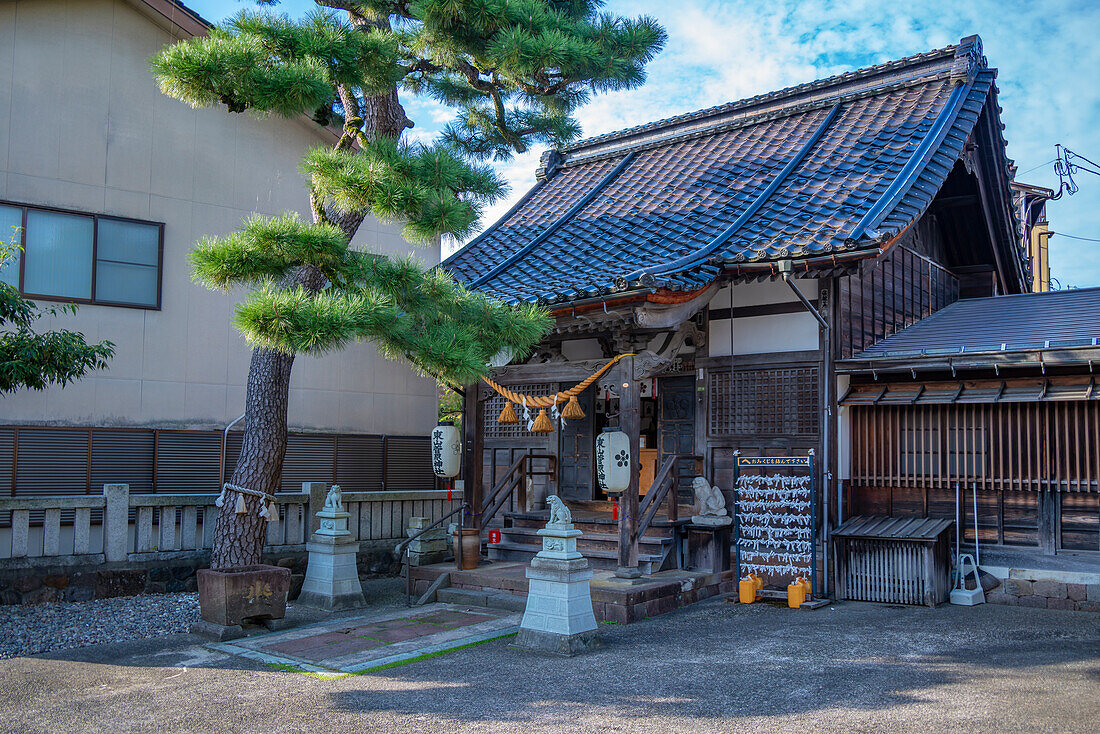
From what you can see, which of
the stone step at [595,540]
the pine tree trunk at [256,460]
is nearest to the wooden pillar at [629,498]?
the stone step at [595,540]

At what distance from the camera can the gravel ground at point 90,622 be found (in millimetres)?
8375

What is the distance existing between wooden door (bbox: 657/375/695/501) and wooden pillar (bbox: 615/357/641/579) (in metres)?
2.18

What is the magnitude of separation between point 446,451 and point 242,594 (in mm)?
3702

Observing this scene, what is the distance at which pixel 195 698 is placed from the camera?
6.64 meters

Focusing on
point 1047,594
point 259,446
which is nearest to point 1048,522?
point 1047,594

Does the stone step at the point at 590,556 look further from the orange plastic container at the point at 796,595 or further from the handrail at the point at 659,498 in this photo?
the orange plastic container at the point at 796,595

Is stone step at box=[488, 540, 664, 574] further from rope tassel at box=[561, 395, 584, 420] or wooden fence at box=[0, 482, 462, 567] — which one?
rope tassel at box=[561, 395, 584, 420]

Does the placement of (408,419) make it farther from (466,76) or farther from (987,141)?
(987,141)

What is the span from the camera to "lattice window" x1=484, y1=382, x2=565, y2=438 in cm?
1416

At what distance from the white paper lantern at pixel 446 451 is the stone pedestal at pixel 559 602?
12.0 ft

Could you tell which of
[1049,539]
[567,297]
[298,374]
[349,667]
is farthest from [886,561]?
[298,374]

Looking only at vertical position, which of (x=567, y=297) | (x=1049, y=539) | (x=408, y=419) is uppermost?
(x=567, y=297)

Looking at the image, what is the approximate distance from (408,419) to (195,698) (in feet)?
28.8

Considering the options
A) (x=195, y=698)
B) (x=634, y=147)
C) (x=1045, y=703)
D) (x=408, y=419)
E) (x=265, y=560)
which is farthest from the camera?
(x=634, y=147)
